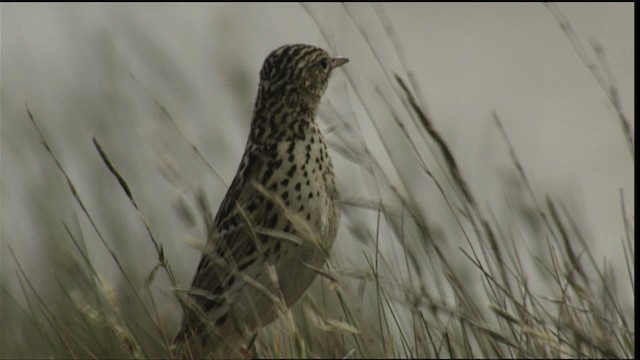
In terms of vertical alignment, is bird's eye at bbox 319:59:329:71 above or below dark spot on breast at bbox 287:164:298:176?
above

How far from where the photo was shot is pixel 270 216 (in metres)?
5.89

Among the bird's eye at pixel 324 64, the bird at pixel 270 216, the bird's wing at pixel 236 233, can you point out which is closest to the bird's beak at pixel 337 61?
the bird's eye at pixel 324 64

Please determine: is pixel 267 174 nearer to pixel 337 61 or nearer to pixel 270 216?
pixel 270 216

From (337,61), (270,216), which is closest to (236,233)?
(270,216)

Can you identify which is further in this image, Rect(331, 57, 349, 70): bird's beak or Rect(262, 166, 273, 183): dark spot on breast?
Rect(331, 57, 349, 70): bird's beak

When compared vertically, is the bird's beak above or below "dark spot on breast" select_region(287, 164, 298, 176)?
above

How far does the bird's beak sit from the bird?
14cm

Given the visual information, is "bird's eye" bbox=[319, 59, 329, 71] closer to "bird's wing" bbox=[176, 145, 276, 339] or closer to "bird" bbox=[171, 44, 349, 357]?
"bird" bbox=[171, 44, 349, 357]

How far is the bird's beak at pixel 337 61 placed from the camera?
20.9ft

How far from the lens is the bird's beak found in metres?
6.36

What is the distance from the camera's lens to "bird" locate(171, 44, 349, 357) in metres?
5.72

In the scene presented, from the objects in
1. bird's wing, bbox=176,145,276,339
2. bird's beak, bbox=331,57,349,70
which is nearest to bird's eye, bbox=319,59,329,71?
bird's beak, bbox=331,57,349,70

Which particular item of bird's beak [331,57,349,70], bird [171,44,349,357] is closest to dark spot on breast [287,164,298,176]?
bird [171,44,349,357]

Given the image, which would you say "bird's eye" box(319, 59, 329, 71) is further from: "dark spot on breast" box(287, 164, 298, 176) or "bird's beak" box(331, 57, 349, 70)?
"dark spot on breast" box(287, 164, 298, 176)
